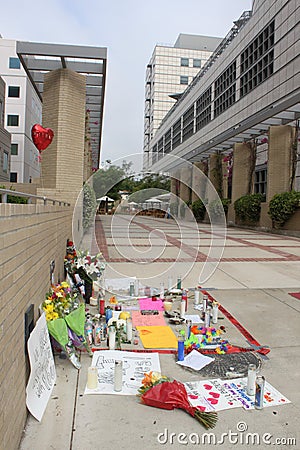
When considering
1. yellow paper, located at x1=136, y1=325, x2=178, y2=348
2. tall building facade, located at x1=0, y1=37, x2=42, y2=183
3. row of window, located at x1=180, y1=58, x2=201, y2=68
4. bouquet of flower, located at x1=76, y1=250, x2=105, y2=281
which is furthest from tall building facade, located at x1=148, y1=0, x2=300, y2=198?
row of window, located at x1=180, y1=58, x2=201, y2=68

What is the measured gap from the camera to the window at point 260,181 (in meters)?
25.7

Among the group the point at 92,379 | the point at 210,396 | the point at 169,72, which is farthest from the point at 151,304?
the point at 169,72

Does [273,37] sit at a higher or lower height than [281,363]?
higher

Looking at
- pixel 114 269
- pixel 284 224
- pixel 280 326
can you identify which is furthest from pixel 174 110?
pixel 280 326

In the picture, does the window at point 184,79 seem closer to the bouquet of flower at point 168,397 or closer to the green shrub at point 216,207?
the green shrub at point 216,207

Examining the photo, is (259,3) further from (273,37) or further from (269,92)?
(269,92)

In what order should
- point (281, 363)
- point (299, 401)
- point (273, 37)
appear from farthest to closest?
1. point (273, 37)
2. point (281, 363)
3. point (299, 401)

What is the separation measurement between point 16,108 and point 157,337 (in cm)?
4067

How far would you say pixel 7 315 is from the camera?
2.28 metres

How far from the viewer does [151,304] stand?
6023mm

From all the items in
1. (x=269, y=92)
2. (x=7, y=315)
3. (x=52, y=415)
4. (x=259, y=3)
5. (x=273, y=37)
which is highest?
(x=259, y=3)

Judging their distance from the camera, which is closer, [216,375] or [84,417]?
[84,417]

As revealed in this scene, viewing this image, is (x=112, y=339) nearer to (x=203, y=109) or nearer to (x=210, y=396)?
(x=210, y=396)

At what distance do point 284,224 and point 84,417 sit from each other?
18.5 metres
